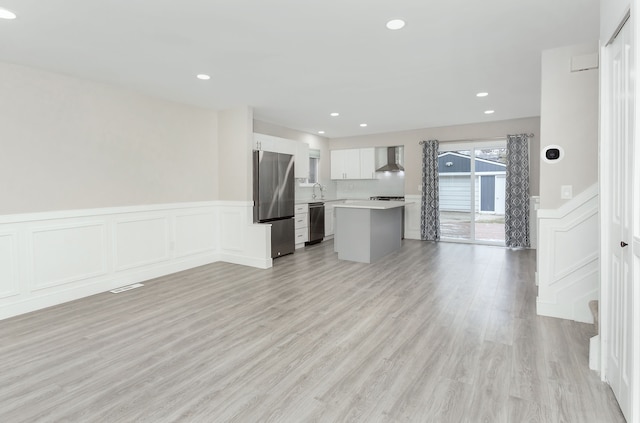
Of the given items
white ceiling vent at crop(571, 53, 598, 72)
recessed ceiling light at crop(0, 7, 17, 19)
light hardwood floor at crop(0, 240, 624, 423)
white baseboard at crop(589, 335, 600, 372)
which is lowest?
light hardwood floor at crop(0, 240, 624, 423)

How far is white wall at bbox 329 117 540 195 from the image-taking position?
253 inches

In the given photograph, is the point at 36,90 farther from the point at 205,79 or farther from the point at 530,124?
the point at 530,124

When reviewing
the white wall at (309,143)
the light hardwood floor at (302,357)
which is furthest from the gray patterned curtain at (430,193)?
the light hardwood floor at (302,357)

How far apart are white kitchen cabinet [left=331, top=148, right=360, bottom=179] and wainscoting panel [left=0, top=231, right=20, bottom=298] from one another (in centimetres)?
637

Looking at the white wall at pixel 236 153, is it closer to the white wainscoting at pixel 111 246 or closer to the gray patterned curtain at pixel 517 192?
the white wainscoting at pixel 111 246

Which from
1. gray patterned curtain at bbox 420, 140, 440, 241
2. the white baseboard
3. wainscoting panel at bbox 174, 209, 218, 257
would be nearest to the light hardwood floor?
the white baseboard

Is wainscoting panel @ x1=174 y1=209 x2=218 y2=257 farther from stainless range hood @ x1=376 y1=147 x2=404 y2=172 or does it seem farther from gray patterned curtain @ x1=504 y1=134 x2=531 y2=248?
gray patterned curtain @ x1=504 y1=134 x2=531 y2=248

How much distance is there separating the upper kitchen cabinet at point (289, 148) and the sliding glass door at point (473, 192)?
9.61 ft

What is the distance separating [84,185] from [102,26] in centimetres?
198

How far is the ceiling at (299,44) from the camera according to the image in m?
2.40

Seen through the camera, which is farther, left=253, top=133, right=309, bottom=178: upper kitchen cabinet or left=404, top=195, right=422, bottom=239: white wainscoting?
left=404, top=195, right=422, bottom=239: white wainscoting

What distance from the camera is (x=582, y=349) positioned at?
8.31ft

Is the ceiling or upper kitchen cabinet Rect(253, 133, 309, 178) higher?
the ceiling

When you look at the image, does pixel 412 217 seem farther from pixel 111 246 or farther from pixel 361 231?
pixel 111 246
